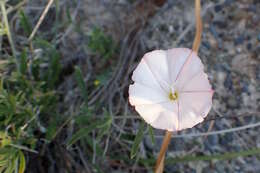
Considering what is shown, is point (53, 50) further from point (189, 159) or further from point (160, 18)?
point (189, 159)

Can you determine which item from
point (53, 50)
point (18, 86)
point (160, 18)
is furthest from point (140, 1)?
point (18, 86)

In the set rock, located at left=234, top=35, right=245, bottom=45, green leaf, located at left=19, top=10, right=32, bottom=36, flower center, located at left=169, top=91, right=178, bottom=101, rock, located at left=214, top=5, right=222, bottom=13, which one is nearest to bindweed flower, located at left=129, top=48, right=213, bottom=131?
flower center, located at left=169, top=91, right=178, bottom=101

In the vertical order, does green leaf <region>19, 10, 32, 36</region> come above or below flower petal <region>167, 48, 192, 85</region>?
above

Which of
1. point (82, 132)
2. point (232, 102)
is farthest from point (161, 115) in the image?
point (232, 102)

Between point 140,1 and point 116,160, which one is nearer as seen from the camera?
point 116,160

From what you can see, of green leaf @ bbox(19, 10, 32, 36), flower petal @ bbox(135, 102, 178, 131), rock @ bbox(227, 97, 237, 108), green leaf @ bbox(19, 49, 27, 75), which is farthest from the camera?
green leaf @ bbox(19, 10, 32, 36)

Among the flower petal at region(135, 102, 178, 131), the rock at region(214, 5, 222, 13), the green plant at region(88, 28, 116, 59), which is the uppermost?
the rock at region(214, 5, 222, 13)

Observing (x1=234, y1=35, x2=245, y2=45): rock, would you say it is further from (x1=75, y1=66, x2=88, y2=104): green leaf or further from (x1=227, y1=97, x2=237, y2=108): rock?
(x1=75, y1=66, x2=88, y2=104): green leaf

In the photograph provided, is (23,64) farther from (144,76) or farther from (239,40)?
(239,40)
